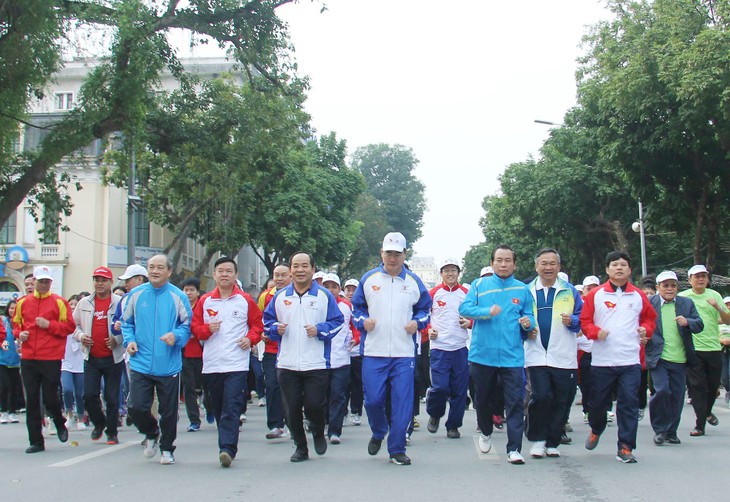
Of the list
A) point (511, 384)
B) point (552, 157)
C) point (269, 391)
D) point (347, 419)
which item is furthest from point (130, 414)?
point (552, 157)

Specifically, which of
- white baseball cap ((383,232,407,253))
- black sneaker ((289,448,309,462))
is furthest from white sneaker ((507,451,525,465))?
white baseball cap ((383,232,407,253))

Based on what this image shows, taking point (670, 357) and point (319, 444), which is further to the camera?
point (670, 357)

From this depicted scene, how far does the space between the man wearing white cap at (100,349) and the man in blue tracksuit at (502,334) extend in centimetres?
402

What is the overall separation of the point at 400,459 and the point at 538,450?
1.33 m

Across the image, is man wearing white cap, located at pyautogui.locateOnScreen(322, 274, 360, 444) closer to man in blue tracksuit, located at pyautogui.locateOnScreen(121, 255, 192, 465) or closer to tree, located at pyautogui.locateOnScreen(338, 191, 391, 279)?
man in blue tracksuit, located at pyautogui.locateOnScreen(121, 255, 192, 465)

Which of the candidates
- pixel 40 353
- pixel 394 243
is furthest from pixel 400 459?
pixel 40 353

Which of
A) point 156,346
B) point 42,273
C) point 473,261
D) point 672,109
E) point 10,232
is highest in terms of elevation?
point 672,109

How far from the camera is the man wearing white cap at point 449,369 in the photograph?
1047 centimetres

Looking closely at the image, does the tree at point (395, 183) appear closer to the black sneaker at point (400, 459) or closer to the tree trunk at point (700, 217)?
the tree trunk at point (700, 217)

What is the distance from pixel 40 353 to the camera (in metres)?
9.61

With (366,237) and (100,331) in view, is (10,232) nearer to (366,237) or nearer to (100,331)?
(366,237)

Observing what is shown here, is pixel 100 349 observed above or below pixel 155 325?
below

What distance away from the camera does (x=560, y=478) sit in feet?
24.5

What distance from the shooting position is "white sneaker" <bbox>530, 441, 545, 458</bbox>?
8.58 metres
